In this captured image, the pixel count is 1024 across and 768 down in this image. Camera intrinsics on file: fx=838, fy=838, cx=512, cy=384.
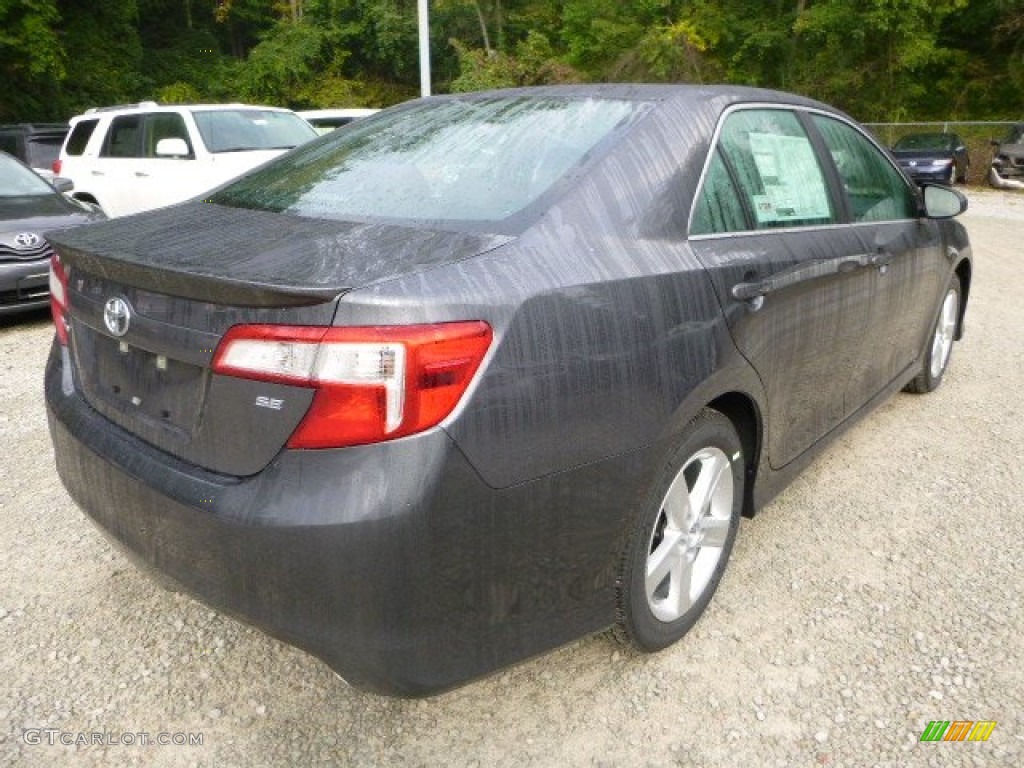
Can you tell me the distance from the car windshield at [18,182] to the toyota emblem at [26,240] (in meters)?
1.21

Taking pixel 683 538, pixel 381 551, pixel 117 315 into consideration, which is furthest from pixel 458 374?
pixel 683 538

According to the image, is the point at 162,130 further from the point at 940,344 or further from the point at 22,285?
the point at 940,344

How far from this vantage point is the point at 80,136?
10.4m

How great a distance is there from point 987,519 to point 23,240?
21.5ft

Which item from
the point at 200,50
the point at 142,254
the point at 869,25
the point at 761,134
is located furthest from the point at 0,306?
the point at 200,50

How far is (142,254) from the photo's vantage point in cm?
196

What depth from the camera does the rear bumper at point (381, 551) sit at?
164cm

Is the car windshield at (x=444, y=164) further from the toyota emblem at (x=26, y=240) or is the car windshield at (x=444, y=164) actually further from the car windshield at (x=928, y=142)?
the car windshield at (x=928, y=142)

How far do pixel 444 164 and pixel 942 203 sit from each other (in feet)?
9.07

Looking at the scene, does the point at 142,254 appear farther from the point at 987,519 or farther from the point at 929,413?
the point at 929,413

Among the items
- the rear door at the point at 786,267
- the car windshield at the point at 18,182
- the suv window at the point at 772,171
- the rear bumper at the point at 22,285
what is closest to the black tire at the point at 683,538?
the rear door at the point at 786,267

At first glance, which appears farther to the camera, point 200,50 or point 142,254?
point 200,50

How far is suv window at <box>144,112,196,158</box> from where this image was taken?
8.90m

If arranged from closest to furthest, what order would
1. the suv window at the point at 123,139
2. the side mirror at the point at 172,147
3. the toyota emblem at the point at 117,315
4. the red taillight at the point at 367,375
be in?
the red taillight at the point at 367,375 < the toyota emblem at the point at 117,315 < the side mirror at the point at 172,147 < the suv window at the point at 123,139
